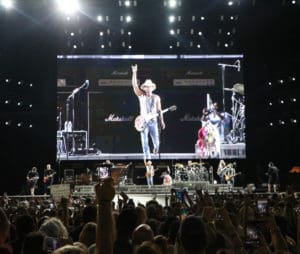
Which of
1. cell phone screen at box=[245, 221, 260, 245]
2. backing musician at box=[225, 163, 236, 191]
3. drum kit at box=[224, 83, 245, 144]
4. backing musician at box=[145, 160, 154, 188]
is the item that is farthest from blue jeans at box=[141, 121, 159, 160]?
cell phone screen at box=[245, 221, 260, 245]

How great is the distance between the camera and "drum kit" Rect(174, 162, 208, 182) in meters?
20.9

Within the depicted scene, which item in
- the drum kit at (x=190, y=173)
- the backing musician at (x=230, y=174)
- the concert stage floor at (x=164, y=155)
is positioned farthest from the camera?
the concert stage floor at (x=164, y=155)

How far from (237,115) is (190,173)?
354 centimetres

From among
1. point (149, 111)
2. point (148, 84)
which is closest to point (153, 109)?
point (149, 111)

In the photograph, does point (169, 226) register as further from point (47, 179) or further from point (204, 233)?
point (47, 179)

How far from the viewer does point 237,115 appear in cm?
2239

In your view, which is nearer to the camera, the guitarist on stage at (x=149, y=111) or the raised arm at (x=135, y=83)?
the guitarist on stage at (x=149, y=111)

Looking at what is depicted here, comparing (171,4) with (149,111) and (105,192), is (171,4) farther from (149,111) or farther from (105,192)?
(105,192)

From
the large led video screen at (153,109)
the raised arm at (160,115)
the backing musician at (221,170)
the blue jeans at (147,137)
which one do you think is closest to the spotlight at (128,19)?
the large led video screen at (153,109)

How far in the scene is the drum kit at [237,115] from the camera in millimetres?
22095

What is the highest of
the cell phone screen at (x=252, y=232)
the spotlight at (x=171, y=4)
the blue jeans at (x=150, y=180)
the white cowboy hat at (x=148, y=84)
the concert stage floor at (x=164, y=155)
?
the spotlight at (x=171, y=4)

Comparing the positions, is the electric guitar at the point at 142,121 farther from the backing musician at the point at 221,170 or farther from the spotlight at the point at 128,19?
the spotlight at the point at 128,19

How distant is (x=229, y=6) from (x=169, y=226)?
22.7 meters

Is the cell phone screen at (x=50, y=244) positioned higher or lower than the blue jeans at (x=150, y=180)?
lower
